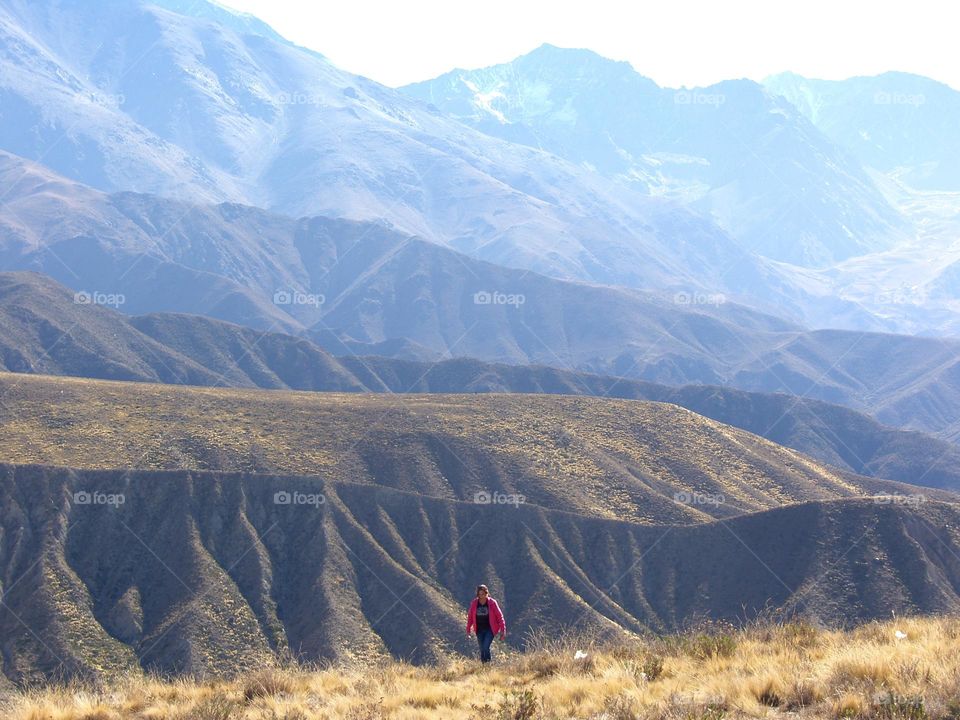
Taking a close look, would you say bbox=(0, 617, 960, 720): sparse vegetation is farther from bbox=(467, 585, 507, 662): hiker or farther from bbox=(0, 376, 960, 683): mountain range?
bbox=(0, 376, 960, 683): mountain range

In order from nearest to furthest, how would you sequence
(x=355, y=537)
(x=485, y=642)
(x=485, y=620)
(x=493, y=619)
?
(x=485, y=642) → (x=493, y=619) → (x=485, y=620) → (x=355, y=537)

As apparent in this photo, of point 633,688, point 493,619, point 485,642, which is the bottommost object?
point 485,642

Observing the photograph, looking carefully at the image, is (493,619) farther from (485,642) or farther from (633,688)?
(633,688)

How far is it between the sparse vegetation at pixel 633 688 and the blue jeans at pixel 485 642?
121 inches

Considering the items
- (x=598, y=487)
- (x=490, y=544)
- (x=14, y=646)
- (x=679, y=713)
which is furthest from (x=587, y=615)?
(x=679, y=713)

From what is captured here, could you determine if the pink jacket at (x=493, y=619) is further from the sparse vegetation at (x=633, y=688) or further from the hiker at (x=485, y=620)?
the sparse vegetation at (x=633, y=688)

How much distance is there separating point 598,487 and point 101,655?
4247cm

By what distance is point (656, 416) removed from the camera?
108125 millimetres

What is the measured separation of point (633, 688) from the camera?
723 inches

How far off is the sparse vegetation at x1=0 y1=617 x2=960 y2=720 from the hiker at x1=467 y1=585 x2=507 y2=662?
342 cm

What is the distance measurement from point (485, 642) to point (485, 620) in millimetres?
672

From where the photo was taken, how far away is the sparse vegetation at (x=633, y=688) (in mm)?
16703

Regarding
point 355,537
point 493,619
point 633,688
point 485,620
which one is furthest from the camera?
point 355,537

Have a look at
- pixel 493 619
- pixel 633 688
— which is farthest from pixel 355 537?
pixel 633 688
